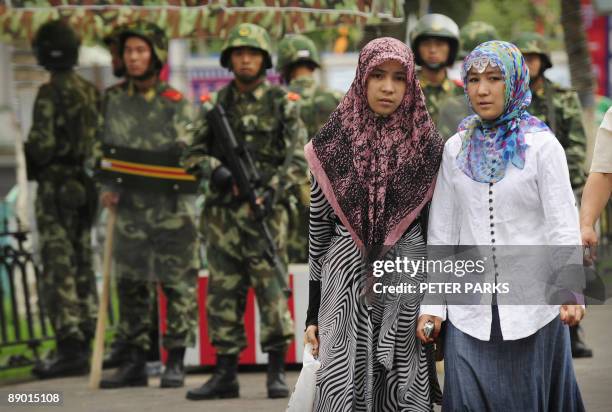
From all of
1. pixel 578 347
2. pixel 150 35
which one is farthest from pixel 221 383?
pixel 578 347

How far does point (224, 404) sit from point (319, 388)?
3.03 meters

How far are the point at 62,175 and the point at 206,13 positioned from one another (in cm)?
167

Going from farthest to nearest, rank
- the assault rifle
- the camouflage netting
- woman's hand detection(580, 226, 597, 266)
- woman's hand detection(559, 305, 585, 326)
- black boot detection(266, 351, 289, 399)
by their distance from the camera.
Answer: the camouflage netting
black boot detection(266, 351, 289, 399)
the assault rifle
woman's hand detection(580, 226, 597, 266)
woman's hand detection(559, 305, 585, 326)

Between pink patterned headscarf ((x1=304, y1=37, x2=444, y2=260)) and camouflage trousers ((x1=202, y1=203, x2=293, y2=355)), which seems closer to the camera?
pink patterned headscarf ((x1=304, y1=37, x2=444, y2=260))

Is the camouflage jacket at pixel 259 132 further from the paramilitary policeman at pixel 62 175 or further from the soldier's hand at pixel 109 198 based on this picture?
the paramilitary policeman at pixel 62 175

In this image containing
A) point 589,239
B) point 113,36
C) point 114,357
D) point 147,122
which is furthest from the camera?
point 114,357

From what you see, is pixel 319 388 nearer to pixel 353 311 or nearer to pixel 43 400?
pixel 353 311

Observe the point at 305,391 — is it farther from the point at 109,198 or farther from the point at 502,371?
the point at 109,198

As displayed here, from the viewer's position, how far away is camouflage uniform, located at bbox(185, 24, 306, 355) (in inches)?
327

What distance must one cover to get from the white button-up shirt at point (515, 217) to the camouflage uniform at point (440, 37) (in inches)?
169

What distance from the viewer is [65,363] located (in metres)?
9.68

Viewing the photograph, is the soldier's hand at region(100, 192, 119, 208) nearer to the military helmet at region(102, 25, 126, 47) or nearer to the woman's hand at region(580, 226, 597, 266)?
the military helmet at region(102, 25, 126, 47)

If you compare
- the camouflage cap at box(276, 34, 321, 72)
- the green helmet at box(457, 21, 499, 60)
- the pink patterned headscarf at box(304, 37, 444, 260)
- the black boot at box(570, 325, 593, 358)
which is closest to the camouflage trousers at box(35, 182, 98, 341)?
the camouflage cap at box(276, 34, 321, 72)

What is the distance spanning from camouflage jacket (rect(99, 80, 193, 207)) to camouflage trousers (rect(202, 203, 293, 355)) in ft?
2.16
